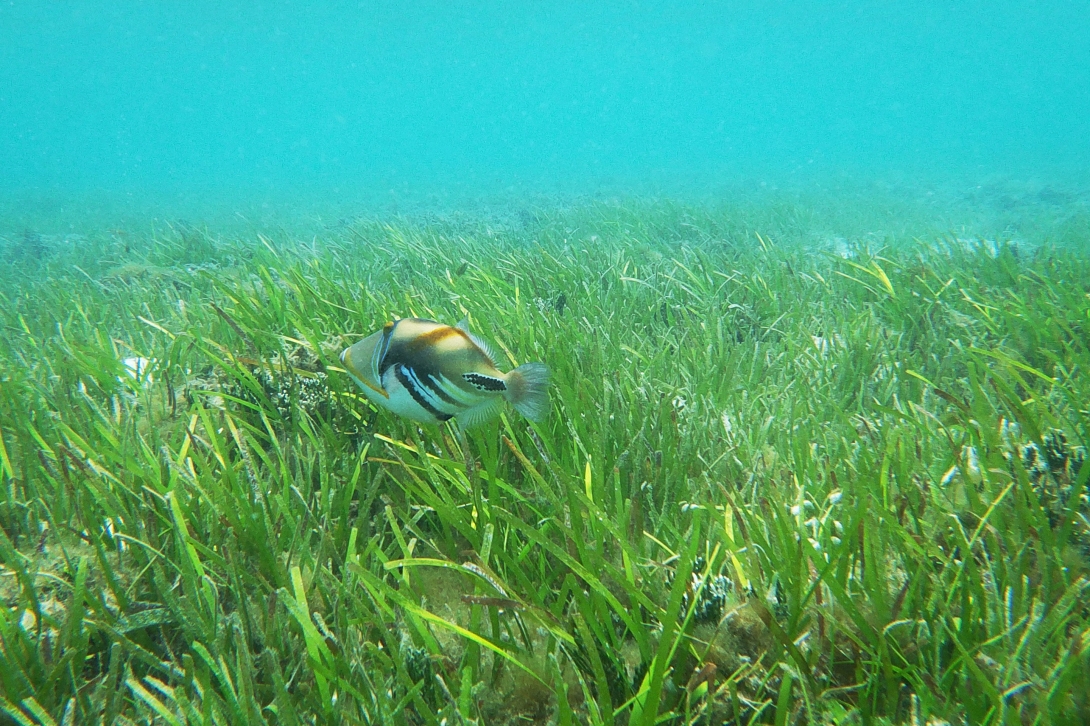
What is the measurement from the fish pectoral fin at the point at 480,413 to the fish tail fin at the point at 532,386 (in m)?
0.11

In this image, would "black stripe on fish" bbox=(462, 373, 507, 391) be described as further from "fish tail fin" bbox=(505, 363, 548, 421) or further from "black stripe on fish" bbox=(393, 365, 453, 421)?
"black stripe on fish" bbox=(393, 365, 453, 421)

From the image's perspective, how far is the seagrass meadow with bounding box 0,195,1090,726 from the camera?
1264mm

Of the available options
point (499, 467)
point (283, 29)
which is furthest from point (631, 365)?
point (283, 29)

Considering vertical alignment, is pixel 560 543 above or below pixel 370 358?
below

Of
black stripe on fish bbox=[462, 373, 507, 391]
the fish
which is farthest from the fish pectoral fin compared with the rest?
black stripe on fish bbox=[462, 373, 507, 391]

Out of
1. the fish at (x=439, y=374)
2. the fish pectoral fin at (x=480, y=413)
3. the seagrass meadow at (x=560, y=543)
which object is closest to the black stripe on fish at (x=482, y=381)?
the fish at (x=439, y=374)

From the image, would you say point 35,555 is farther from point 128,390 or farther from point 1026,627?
point 1026,627

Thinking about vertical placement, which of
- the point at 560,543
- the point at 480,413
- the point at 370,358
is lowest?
the point at 560,543

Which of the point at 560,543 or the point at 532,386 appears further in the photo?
the point at 560,543

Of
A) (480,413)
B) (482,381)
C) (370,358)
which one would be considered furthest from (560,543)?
(370,358)

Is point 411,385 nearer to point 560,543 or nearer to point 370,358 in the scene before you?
point 370,358

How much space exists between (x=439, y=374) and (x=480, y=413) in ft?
0.78

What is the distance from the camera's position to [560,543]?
6.03 ft

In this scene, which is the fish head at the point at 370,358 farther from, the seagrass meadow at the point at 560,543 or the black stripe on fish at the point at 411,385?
the seagrass meadow at the point at 560,543
